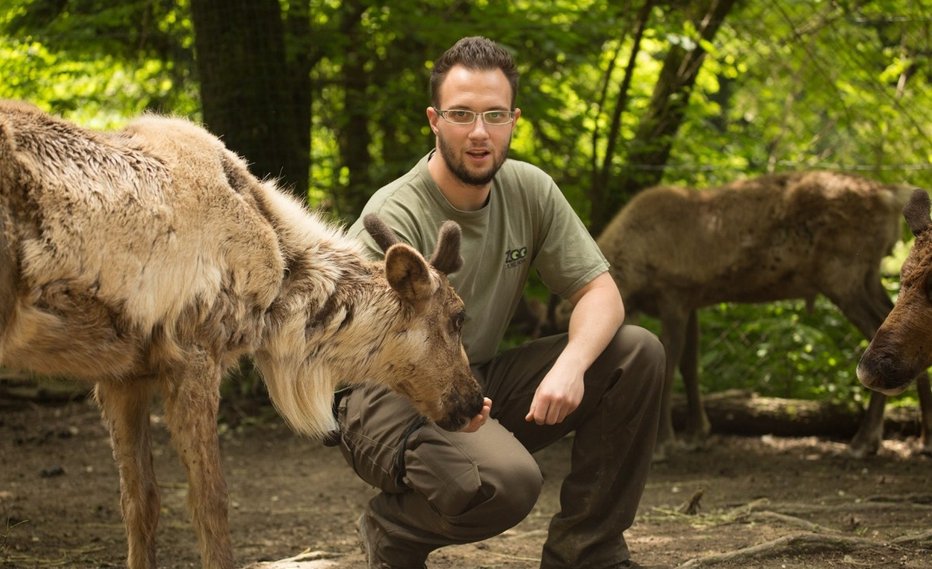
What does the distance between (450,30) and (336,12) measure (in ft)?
4.31

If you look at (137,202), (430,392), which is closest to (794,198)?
(430,392)

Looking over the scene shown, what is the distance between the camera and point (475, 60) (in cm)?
463

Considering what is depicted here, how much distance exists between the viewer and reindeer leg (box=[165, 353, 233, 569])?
4184 mm

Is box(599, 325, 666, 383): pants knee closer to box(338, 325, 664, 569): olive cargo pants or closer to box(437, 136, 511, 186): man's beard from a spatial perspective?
box(338, 325, 664, 569): olive cargo pants

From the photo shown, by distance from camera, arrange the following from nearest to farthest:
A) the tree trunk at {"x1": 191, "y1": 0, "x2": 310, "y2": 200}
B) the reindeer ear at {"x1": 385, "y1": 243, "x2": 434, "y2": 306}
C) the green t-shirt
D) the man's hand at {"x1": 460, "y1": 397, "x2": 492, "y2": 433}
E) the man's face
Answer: the reindeer ear at {"x1": 385, "y1": 243, "x2": 434, "y2": 306}, the man's hand at {"x1": 460, "y1": 397, "x2": 492, "y2": 433}, the man's face, the green t-shirt, the tree trunk at {"x1": 191, "y1": 0, "x2": 310, "y2": 200}

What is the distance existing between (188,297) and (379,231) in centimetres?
84

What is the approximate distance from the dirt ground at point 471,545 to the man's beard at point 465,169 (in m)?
1.93

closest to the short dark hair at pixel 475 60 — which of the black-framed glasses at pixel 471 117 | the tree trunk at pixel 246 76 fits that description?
the black-framed glasses at pixel 471 117

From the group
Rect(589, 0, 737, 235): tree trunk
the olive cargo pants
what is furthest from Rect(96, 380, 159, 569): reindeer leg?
Rect(589, 0, 737, 235): tree trunk

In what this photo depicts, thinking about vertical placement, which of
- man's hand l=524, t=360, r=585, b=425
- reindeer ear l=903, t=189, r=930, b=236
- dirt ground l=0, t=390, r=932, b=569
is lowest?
dirt ground l=0, t=390, r=932, b=569

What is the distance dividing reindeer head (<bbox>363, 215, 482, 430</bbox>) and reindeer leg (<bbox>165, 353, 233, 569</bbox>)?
79 cm

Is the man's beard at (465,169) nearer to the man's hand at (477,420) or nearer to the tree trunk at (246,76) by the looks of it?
the man's hand at (477,420)

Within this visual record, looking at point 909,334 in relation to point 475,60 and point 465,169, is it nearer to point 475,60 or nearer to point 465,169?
point 465,169

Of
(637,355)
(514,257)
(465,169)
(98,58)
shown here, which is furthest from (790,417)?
(98,58)
